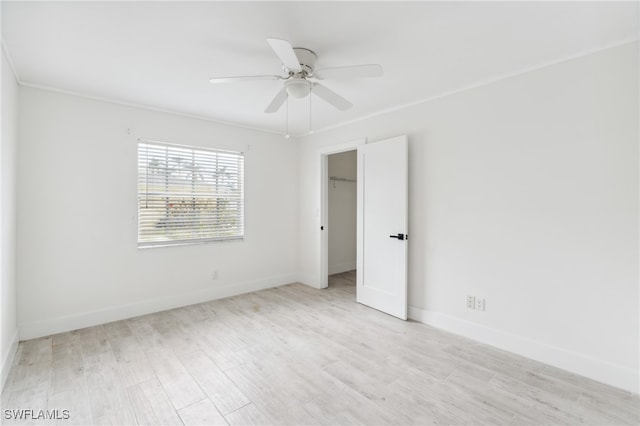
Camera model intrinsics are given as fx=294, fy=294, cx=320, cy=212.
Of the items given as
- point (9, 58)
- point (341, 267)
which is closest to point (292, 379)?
point (9, 58)

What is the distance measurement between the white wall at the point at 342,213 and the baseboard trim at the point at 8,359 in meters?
4.10

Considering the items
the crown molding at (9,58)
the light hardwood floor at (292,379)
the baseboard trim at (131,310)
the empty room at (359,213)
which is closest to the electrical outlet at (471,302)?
the empty room at (359,213)

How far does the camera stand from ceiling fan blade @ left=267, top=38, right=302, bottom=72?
164cm

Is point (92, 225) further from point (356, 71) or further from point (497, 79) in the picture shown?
point (497, 79)

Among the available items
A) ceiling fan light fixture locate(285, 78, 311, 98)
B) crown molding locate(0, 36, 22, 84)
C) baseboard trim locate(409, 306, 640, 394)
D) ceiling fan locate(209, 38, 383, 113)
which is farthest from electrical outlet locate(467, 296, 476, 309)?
crown molding locate(0, 36, 22, 84)

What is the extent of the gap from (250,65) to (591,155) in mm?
2735

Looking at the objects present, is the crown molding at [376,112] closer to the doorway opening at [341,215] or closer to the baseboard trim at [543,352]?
the doorway opening at [341,215]

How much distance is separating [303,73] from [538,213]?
2243mm

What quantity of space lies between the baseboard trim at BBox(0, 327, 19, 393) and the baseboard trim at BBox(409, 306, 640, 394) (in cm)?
361

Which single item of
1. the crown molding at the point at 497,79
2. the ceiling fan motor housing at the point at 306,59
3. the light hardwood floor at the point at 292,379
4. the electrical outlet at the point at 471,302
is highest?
the crown molding at the point at 497,79

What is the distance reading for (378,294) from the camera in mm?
3646

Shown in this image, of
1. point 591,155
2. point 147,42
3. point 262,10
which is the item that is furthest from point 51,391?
point 591,155

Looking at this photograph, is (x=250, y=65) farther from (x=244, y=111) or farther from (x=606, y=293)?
(x=606, y=293)

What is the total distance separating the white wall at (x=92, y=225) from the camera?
2.85 metres
